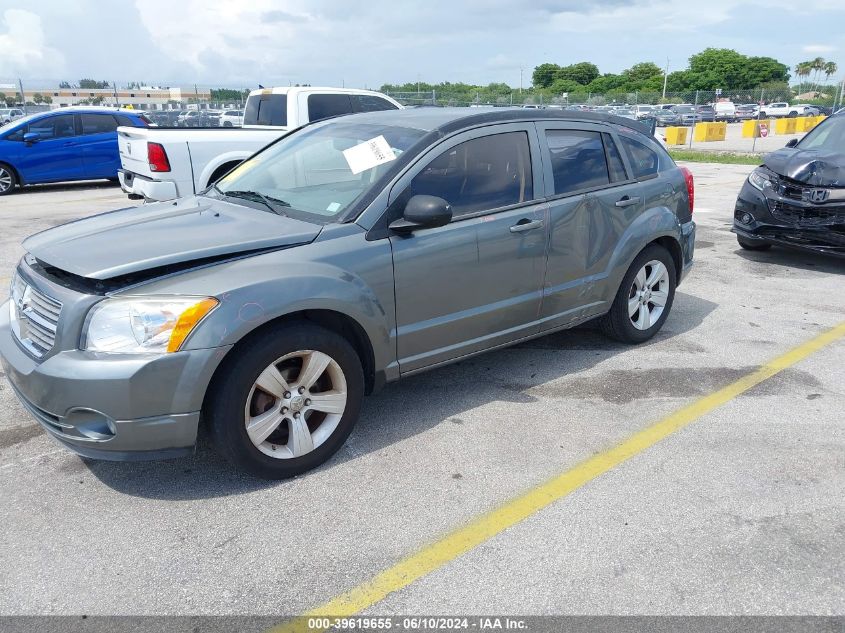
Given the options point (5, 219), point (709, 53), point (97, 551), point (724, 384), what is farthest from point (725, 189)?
point (709, 53)

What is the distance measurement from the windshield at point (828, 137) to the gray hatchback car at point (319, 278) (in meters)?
4.25

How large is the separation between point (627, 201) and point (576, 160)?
1.72 feet

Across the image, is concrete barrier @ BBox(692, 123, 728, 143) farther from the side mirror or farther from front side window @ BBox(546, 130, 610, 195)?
the side mirror

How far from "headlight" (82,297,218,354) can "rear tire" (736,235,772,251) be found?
708cm

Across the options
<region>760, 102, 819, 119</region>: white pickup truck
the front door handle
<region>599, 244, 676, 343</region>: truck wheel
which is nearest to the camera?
the front door handle

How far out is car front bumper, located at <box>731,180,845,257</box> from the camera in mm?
6988

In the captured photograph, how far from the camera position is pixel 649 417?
397 cm

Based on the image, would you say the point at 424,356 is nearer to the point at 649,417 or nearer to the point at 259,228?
the point at 259,228

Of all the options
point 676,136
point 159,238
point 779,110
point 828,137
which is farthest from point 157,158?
point 779,110

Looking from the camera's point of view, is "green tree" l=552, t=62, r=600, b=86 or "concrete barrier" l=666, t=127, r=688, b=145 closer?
"concrete barrier" l=666, t=127, r=688, b=145

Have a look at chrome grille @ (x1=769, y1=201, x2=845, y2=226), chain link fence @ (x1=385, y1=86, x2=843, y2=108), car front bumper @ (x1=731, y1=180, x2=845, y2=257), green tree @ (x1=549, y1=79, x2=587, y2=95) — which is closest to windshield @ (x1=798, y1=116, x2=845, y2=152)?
car front bumper @ (x1=731, y1=180, x2=845, y2=257)

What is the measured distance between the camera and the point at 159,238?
3256 mm

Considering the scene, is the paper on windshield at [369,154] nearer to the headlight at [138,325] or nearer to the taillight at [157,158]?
the headlight at [138,325]

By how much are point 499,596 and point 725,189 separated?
13146 mm
